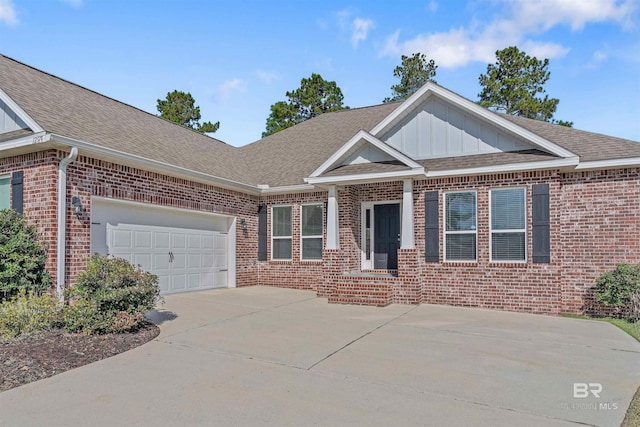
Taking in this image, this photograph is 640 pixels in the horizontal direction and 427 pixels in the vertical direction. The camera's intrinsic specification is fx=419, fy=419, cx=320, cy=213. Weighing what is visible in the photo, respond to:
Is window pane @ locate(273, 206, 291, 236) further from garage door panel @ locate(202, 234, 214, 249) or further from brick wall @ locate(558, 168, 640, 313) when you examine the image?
brick wall @ locate(558, 168, 640, 313)

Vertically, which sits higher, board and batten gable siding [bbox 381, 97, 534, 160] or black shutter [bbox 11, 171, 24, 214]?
board and batten gable siding [bbox 381, 97, 534, 160]

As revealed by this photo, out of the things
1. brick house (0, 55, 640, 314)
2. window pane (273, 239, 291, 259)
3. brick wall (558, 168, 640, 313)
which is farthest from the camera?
window pane (273, 239, 291, 259)

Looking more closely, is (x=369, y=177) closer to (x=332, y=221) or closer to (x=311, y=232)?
(x=332, y=221)

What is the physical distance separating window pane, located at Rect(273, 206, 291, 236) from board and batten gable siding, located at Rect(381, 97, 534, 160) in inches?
159

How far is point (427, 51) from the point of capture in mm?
32438

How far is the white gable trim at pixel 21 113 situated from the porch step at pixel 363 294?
7.46 meters

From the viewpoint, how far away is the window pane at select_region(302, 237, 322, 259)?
13.1m

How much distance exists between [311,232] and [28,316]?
26.1ft

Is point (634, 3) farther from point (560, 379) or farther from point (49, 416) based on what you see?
point (49, 416)

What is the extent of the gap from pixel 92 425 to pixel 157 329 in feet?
11.7

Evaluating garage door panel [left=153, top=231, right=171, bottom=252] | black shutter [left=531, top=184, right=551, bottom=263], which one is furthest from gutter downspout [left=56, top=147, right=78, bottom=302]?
black shutter [left=531, top=184, right=551, bottom=263]

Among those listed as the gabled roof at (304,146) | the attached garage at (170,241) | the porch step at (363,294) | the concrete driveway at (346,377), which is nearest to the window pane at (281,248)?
the attached garage at (170,241)

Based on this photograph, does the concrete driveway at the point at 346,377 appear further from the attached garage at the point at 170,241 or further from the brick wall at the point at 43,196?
the brick wall at the point at 43,196

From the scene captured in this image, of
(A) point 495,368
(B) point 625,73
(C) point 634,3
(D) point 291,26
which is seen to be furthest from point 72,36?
(B) point 625,73
